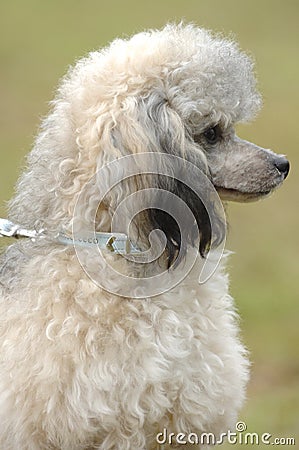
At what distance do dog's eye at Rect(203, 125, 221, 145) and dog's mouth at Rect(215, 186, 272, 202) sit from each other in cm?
15

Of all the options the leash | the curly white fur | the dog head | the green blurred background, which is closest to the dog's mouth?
the dog head

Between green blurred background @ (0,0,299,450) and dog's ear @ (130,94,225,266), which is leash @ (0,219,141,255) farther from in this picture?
green blurred background @ (0,0,299,450)

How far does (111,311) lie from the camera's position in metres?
3.18

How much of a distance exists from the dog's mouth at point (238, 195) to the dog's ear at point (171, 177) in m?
0.10

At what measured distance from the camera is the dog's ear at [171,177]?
326 cm

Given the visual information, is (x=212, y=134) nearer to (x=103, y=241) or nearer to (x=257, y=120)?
(x=103, y=241)

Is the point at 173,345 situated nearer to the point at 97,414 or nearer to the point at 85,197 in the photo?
the point at 97,414

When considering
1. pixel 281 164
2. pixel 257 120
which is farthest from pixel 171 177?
pixel 257 120

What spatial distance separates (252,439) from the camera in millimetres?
4277

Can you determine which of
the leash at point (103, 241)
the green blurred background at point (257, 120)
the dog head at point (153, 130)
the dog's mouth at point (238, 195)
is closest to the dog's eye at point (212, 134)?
the dog head at point (153, 130)

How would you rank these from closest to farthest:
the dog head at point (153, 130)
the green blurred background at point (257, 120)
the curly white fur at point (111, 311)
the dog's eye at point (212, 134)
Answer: the curly white fur at point (111, 311), the dog head at point (153, 130), the dog's eye at point (212, 134), the green blurred background at point (257, 120)

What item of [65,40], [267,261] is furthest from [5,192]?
[65,40]

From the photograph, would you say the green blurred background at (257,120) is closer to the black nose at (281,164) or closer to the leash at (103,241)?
the leash at (103,241)

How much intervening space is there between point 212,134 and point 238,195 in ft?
0.72
